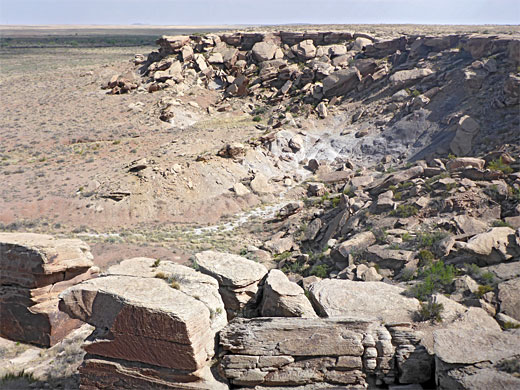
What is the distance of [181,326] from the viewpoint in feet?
26.2

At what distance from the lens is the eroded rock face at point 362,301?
381 inches

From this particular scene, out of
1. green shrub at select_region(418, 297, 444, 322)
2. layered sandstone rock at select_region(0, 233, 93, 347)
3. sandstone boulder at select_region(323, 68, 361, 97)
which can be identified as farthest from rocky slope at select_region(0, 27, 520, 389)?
layered sandstone rock at select_region(0, 233, 93, 347)

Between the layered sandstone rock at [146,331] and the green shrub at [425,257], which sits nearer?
the layered sandstone rock at [146,331]

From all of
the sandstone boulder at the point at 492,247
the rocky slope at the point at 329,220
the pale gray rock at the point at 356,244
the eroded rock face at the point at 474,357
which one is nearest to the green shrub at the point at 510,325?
Answer: the rocky slope at the point at 329,220

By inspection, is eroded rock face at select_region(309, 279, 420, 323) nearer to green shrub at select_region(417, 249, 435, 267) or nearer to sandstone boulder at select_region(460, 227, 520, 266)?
green shrub at select_region(417, 249, 435, 267)

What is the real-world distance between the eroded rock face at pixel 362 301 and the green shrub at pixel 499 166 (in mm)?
10113

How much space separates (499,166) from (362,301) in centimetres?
1200

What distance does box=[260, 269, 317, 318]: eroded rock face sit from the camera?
9.52m

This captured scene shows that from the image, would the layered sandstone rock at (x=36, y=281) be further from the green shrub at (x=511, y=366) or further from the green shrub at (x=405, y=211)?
the green shrub at (x=405, y=211)

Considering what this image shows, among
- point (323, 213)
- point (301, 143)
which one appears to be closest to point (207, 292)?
point (323, 213)

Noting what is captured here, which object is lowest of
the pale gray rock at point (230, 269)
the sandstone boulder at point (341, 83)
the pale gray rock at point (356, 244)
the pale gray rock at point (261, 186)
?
the pale gray rock at point (261, 186)

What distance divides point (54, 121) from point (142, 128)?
8.90 m

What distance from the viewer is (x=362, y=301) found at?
1016cm

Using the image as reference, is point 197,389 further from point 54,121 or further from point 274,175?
point 54,121
